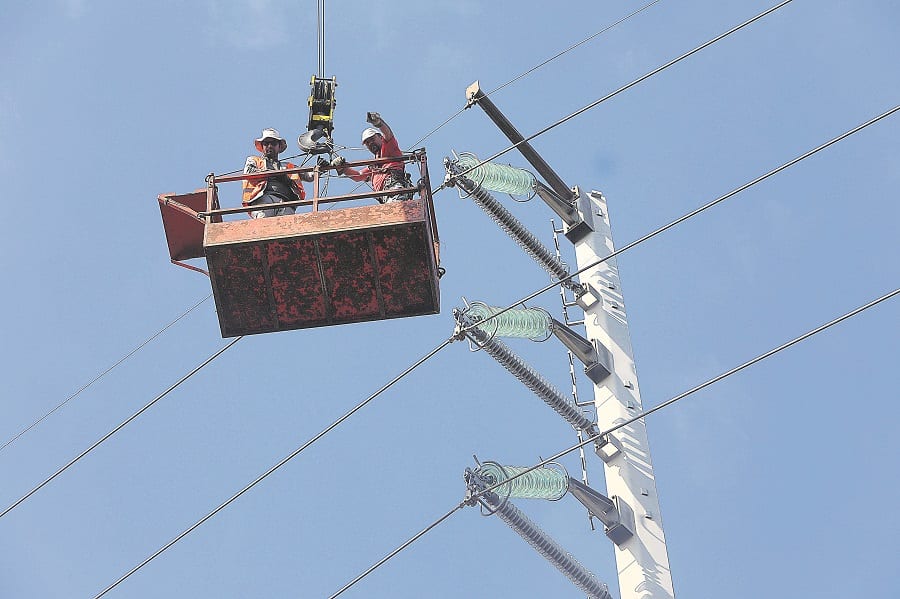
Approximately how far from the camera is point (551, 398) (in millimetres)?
14734

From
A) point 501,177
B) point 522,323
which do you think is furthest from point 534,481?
point 501,177

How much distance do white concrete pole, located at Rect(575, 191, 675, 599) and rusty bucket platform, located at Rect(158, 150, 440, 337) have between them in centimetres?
210

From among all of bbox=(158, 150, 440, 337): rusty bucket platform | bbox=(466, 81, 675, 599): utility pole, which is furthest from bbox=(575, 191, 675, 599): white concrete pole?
bbox=(158, 150, 440, 337): rusty bucket platform

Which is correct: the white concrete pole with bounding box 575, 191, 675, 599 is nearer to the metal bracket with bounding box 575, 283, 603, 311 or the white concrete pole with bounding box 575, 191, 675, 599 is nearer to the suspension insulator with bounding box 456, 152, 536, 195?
the metal bracket with bounding box 575, 283, 603, 311

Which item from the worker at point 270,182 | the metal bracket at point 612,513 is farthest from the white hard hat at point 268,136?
the metal bracket at point 612,513

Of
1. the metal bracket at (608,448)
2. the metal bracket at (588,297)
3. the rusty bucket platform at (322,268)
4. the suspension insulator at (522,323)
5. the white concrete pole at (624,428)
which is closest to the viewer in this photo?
the rusty bucket platform at (322,268)

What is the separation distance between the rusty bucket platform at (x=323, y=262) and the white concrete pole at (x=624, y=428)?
2.10 metres

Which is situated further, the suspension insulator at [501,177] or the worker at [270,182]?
the suspension insulator at [501,177]

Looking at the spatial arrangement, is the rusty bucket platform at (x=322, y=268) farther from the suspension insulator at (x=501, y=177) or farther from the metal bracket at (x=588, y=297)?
the suspension insulator at (x=501, y=177)

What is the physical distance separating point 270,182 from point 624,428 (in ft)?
12.3

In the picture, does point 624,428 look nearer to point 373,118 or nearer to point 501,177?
point 501,177

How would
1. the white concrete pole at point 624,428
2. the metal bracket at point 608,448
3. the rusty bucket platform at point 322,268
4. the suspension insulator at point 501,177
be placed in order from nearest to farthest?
the rusty bucket platform at point 322,268 → the white concrete pole at point 624,428 → the metal bracket at point 608,448 → the suspension insulator at point 501,177

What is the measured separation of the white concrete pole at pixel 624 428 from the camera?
44.2 feet

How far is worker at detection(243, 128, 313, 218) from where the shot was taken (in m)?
14.1
